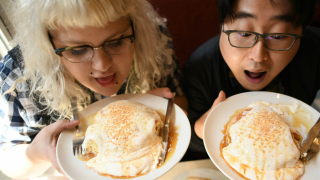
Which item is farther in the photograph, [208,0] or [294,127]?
[208,0]

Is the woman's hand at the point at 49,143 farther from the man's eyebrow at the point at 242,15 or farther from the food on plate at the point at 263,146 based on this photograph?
the man's eyebrow at the point at 242,15

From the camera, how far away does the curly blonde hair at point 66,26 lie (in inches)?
35.6

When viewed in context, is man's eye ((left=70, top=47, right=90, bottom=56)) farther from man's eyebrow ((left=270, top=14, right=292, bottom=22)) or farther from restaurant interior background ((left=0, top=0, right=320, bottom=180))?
restaurant interior background ((left=0, top=0, right=320, bottom=180))

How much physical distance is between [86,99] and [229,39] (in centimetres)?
108

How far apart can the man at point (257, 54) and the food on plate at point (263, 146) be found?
21cm

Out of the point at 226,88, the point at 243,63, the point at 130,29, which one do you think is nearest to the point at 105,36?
the point at 130,29

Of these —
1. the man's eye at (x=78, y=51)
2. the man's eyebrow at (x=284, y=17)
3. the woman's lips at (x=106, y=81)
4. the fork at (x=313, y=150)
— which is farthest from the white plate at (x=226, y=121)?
the man's eye at (x=78, y=51)

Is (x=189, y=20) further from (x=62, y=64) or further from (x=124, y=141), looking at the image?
(x=124, y=141)

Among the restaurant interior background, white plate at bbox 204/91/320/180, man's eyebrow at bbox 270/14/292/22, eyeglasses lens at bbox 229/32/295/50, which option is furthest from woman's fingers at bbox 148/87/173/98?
the restaurant interior background

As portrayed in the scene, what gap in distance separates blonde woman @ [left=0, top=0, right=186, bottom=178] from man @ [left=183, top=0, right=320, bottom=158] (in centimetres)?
32

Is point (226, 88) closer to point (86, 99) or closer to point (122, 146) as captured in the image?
point (122, 146)

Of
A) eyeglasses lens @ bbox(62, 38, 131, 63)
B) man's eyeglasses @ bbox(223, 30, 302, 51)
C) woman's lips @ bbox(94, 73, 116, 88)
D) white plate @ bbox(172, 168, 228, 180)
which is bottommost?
white plate @ bbox(172, 168, 228, 180)

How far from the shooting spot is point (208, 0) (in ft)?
6.90

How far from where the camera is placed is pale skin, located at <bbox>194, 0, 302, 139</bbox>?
3.23 ft
